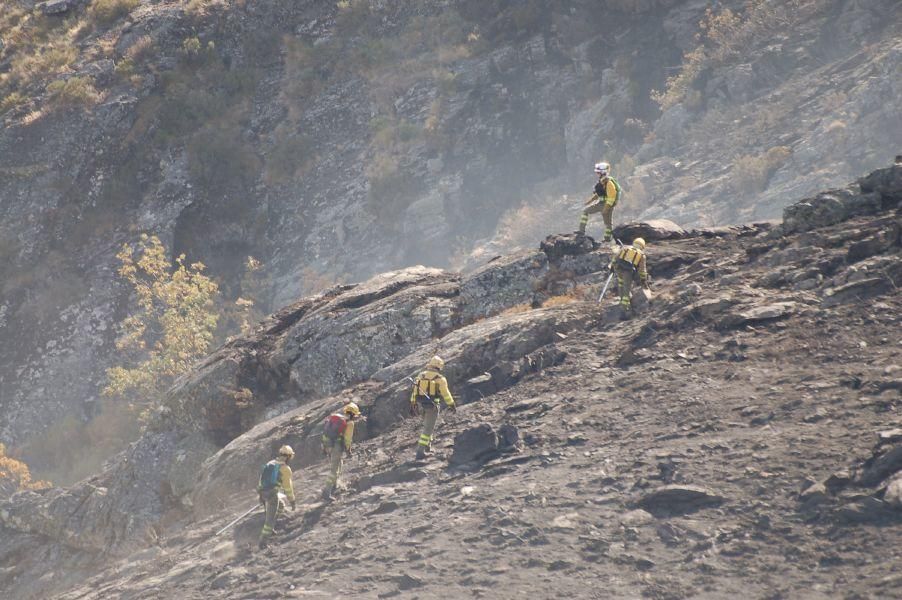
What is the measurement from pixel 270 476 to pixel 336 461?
129 centimetres

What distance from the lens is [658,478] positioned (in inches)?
519

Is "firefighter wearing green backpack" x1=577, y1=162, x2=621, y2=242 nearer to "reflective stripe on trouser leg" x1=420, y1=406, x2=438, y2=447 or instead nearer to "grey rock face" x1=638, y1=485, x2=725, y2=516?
"reflective stripe on trouser leg" x1=420, y1=406, x2=438, y2=447

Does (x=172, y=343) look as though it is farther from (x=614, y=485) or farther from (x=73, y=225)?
(x=614, y=485)

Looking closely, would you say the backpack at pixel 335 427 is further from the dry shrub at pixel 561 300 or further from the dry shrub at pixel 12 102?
the dry shrub at pixel 12 102

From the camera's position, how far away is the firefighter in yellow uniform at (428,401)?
16.8 m

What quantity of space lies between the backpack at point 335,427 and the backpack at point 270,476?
1151 mm

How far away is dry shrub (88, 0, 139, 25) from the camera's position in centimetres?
5447

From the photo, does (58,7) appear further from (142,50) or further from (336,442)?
(336,442)

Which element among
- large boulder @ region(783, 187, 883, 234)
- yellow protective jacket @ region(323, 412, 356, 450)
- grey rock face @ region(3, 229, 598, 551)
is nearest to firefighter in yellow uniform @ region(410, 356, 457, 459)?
yellow protective jacket @ region(323, 412, 356, 450)

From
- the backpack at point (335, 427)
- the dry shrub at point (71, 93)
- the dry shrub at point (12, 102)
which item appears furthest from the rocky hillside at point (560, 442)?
the dry shrub at point (12, 102)

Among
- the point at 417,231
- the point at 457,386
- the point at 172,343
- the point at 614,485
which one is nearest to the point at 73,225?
the point at 172,343

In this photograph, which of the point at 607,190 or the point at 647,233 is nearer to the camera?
the point at 607,190

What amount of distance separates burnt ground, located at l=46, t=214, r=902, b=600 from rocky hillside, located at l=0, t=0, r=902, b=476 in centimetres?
2407

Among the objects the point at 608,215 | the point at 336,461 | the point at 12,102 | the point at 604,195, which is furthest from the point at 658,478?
the point at 12,102
